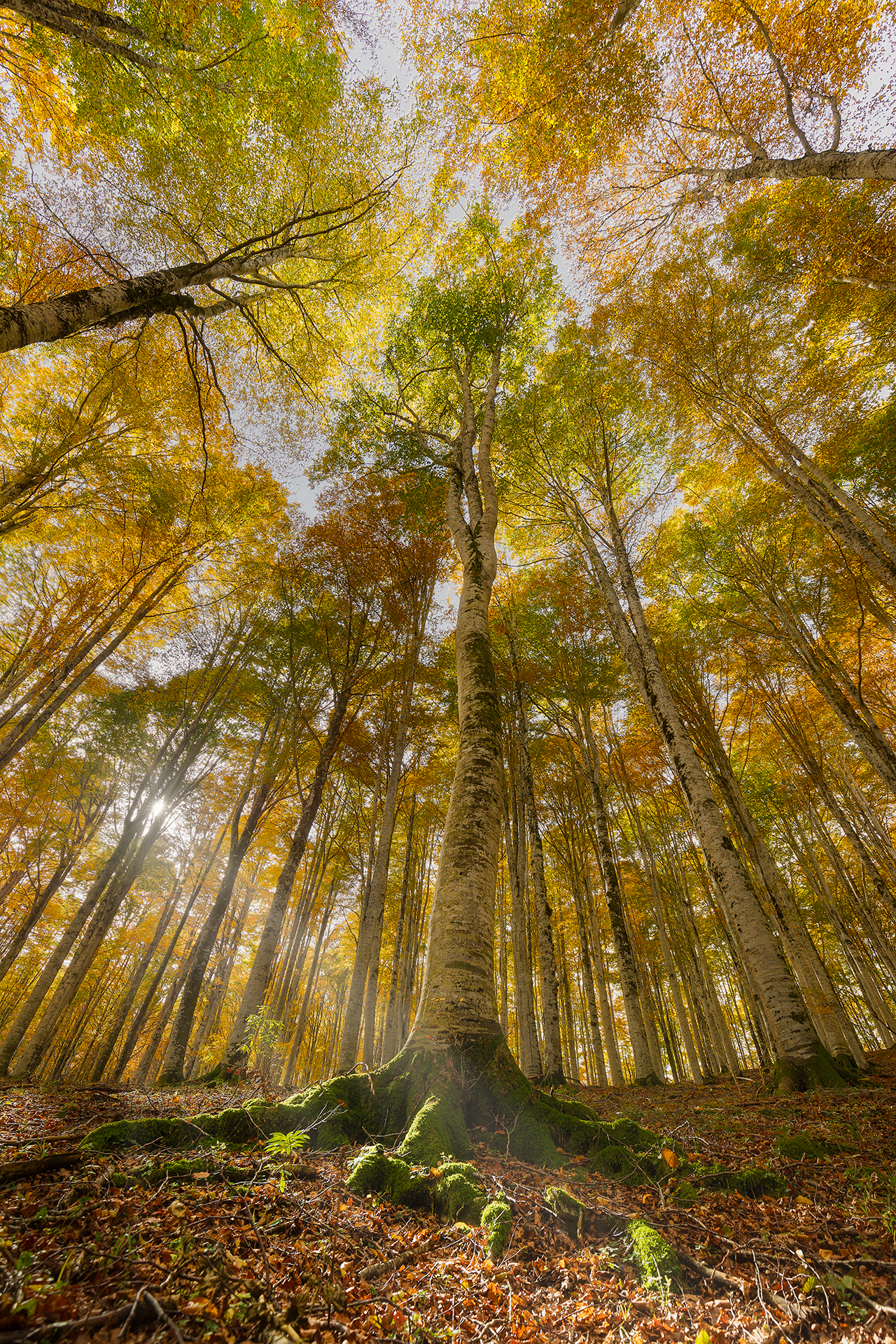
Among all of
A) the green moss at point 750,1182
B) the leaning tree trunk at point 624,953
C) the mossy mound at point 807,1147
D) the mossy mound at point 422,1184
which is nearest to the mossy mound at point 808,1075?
the leaning tree trunk at point 624,953

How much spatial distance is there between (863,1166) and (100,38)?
13.5 m

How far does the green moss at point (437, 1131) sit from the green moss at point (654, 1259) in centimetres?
118

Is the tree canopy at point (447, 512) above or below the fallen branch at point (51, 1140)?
above

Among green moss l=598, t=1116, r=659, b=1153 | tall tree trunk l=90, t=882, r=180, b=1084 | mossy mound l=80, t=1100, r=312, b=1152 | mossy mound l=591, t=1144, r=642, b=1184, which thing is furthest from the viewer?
tall tree trunk l=90, t=882, r=180, b=1084

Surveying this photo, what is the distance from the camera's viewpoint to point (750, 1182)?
127 inches

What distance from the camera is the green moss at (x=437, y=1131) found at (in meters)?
2.99

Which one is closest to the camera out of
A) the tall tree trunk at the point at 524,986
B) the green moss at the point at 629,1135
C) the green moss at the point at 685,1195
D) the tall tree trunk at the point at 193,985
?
the green moss at the point at 685,1195

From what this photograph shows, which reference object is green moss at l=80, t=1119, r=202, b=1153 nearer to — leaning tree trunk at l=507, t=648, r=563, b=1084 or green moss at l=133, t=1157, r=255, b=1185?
green moss at l=133, t=1157, r=255, b=1185

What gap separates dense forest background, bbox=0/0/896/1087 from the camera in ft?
24.5

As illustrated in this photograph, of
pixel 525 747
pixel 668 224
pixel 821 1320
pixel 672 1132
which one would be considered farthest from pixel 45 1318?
pixel 668 224

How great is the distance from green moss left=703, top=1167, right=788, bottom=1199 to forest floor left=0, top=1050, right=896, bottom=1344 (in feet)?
0.38

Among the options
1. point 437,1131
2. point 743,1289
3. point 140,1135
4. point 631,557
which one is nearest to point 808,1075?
point 743,1289

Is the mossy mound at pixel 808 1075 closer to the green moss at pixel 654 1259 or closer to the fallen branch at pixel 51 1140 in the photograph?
the green moss at pixel 654 1259

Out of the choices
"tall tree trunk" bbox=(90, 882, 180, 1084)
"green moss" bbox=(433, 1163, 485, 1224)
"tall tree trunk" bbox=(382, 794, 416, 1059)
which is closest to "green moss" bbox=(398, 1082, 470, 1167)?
"green moss" bbox=(433, 1163, 485, 1224)
